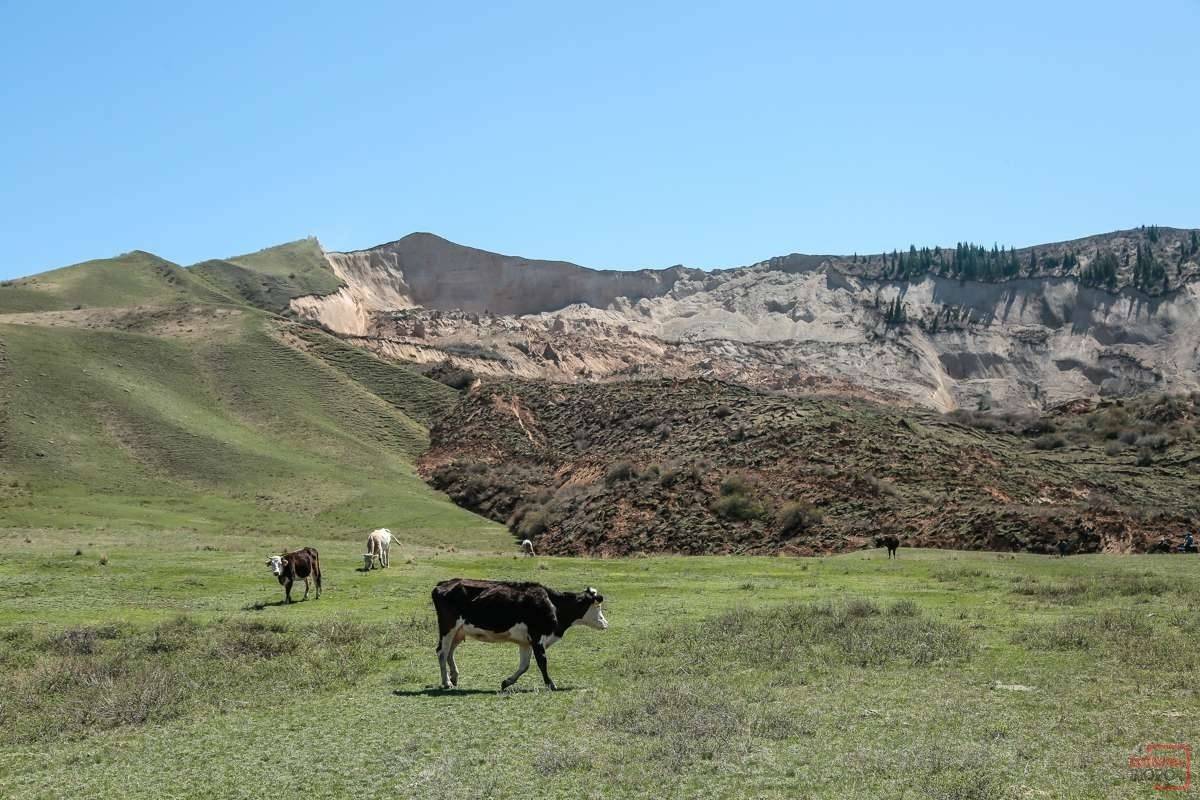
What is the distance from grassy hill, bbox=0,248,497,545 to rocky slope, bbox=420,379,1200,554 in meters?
6.23

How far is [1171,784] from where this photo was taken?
39.5ft

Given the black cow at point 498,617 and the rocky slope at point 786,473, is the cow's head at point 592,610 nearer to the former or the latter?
the black cow at point 498,617

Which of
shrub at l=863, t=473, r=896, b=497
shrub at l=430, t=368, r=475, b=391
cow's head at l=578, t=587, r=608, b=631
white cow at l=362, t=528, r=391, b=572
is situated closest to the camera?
cow's head at l=578, t=587, r=608, b=631

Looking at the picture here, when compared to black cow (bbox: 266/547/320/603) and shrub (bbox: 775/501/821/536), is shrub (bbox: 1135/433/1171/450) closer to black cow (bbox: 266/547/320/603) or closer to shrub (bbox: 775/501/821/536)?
shrub (bbox: 775/501/821/536)

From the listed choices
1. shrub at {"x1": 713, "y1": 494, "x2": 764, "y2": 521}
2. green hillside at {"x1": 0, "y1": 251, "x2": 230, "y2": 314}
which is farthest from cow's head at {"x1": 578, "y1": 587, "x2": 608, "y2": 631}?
green hillside at {"x1": 0, "y1": 251, "x2": 230, "y2": 314}

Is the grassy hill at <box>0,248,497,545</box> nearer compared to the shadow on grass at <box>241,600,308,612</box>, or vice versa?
the shadow on grass at <box>241,600,308,612</box>

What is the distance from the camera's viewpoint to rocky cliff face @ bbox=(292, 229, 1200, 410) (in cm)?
15275

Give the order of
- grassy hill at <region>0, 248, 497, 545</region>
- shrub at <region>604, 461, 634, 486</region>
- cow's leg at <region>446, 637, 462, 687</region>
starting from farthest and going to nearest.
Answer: shrub at <region>604, 461, 634, 486</region> < grassy hill at <region>0, 248, 497, 545</region> < cow's leg at <region>446, 637, 462, 687</region>

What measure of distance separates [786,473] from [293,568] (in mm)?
37915

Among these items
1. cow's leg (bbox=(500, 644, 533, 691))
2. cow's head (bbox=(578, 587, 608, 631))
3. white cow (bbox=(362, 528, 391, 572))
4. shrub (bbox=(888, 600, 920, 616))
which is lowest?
white cow (bbox=(362, 528, 391, 572))

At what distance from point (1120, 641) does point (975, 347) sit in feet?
526

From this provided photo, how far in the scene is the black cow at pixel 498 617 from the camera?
1861cm

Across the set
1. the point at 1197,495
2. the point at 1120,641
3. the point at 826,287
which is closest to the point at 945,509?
the point at 1197,495

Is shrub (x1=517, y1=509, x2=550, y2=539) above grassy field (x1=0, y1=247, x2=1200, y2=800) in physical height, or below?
below
